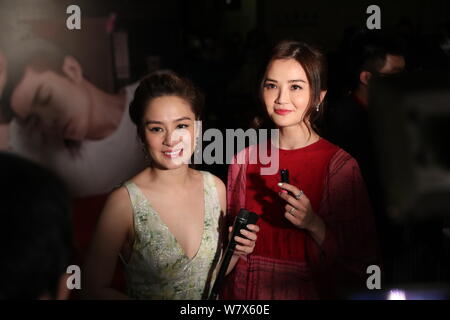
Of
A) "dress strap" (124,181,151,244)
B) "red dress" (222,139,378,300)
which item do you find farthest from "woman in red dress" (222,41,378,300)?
"dress strap" (124,181,151,244)

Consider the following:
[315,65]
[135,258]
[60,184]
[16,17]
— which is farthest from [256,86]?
[16,17]

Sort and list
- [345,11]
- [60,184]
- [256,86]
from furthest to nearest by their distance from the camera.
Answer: [345,11] < [256,86] < [60,184]

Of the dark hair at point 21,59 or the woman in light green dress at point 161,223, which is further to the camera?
the dark hair at point 21,59

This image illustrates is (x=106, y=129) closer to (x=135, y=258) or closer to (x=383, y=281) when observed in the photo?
(x=135, y=258)

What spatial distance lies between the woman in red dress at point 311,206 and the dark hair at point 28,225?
0.61 meters

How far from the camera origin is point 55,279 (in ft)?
2.28

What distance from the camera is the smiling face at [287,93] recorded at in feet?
3.77

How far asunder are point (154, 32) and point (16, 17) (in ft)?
2.51

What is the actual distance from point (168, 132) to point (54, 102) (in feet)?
4.04

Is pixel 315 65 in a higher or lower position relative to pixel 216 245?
higher

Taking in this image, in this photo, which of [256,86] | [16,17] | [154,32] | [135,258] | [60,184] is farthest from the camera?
[154,32]

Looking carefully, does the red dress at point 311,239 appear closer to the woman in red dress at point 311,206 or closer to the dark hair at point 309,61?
the woman in red dress at point 311,206

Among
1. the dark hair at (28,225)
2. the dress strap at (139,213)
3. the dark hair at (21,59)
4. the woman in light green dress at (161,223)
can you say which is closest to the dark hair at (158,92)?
the woman in light green dress at (161,223)

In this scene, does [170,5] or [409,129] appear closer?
[409,129]
